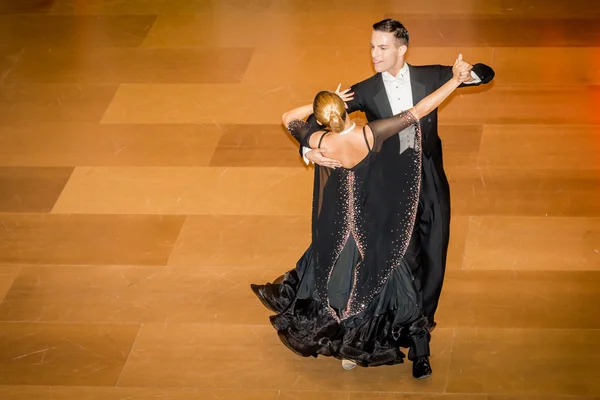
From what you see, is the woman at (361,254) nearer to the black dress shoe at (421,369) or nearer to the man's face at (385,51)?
the black dress shoe at (421,369)

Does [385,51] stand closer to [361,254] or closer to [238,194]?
[361,254]

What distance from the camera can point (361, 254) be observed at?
472 centimetres

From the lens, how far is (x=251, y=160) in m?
6.50

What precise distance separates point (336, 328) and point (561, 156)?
2089mm

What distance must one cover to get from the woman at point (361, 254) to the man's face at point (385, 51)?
0.21 meters

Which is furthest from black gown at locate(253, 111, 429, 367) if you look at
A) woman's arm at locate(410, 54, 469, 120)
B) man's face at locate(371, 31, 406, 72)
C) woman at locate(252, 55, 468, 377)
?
man's face at locate(371, 31, 406, 72)

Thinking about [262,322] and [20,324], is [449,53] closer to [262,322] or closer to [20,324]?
[262,322]

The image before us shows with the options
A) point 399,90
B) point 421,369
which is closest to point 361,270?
point 421,369

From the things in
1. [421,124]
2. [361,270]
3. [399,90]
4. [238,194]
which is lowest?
[238,194]

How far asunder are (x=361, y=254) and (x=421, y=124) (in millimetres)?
594

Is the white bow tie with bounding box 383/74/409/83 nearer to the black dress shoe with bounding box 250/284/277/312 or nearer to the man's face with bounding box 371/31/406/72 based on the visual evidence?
the man's face with bounding box 371/31/406/72

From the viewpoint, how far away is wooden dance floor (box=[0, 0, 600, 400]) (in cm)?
502

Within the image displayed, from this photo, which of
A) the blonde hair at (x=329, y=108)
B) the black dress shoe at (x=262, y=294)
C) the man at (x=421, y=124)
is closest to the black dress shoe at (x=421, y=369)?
the man at (x=421, y=124)

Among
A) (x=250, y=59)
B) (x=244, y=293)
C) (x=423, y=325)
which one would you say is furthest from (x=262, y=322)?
(x=250, y=59)
